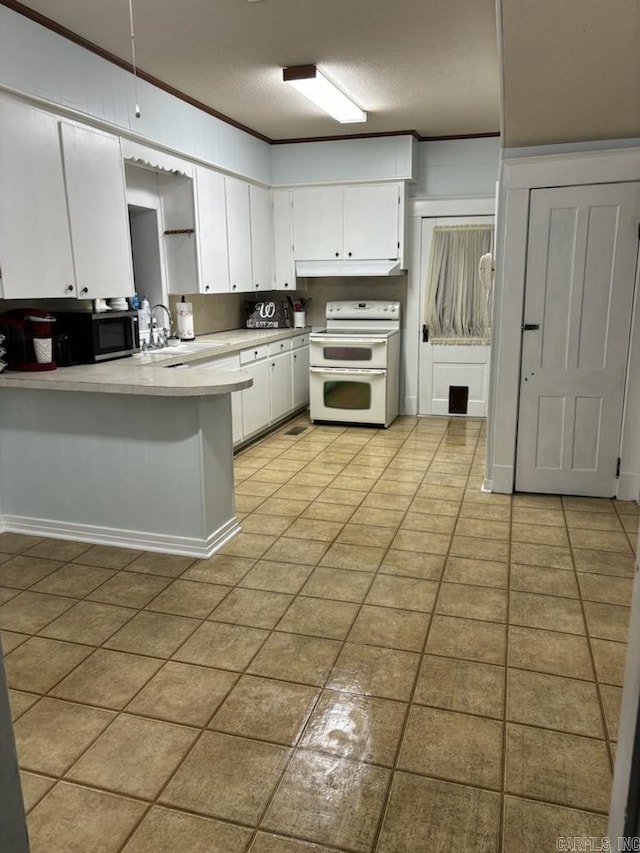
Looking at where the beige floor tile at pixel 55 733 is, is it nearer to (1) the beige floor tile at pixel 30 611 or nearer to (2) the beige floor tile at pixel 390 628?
(1) the beige floor tile at pixel 30 611

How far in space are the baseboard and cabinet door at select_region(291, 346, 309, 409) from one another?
2923 mm

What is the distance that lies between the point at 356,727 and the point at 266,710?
1.01 ft

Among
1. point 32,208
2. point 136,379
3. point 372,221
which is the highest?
point 372,221

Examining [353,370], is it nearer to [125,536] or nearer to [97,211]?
[97,211]

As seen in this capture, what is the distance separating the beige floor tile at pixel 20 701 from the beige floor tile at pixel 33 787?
0.95 feet

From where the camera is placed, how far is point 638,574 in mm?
Result: 831

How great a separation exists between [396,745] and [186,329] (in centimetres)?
381

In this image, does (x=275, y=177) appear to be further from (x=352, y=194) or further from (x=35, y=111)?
(x=35, y=111)

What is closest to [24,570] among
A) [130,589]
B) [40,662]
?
[130,589]

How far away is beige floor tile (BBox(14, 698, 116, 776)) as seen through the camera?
1878mm

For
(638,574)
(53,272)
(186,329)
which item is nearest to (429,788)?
(638,574)

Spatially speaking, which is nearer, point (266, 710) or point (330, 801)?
point (330, 801)

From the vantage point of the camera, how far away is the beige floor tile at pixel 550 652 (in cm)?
229

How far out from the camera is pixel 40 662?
2.36 m
